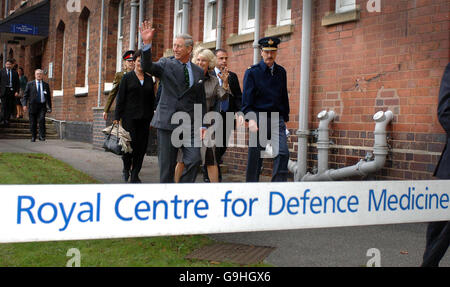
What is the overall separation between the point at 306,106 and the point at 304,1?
1693 mm

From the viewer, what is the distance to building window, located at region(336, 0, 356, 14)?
28.8 ft

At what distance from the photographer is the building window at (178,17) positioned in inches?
575

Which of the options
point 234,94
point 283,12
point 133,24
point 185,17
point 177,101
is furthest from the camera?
point 133,24

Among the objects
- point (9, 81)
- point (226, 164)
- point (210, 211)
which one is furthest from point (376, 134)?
point (9, 81)

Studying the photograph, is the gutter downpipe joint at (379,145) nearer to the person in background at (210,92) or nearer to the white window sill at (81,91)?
the person in background at (210,92)

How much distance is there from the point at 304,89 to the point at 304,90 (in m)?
0.02

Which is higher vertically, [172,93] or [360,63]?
[360,63]

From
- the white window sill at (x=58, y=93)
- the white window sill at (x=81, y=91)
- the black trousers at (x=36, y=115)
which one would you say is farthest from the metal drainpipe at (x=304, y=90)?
the white window sill at (x=58, y=93)

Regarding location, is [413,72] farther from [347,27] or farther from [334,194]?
[334,194]

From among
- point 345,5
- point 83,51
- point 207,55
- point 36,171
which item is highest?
point 83,51

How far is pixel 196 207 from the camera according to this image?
2912 millimetres

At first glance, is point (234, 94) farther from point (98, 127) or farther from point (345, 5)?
point (98, 127)

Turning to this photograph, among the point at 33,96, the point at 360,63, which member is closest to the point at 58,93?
the point at 33,96

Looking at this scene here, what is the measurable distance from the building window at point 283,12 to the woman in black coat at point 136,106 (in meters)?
3.07
